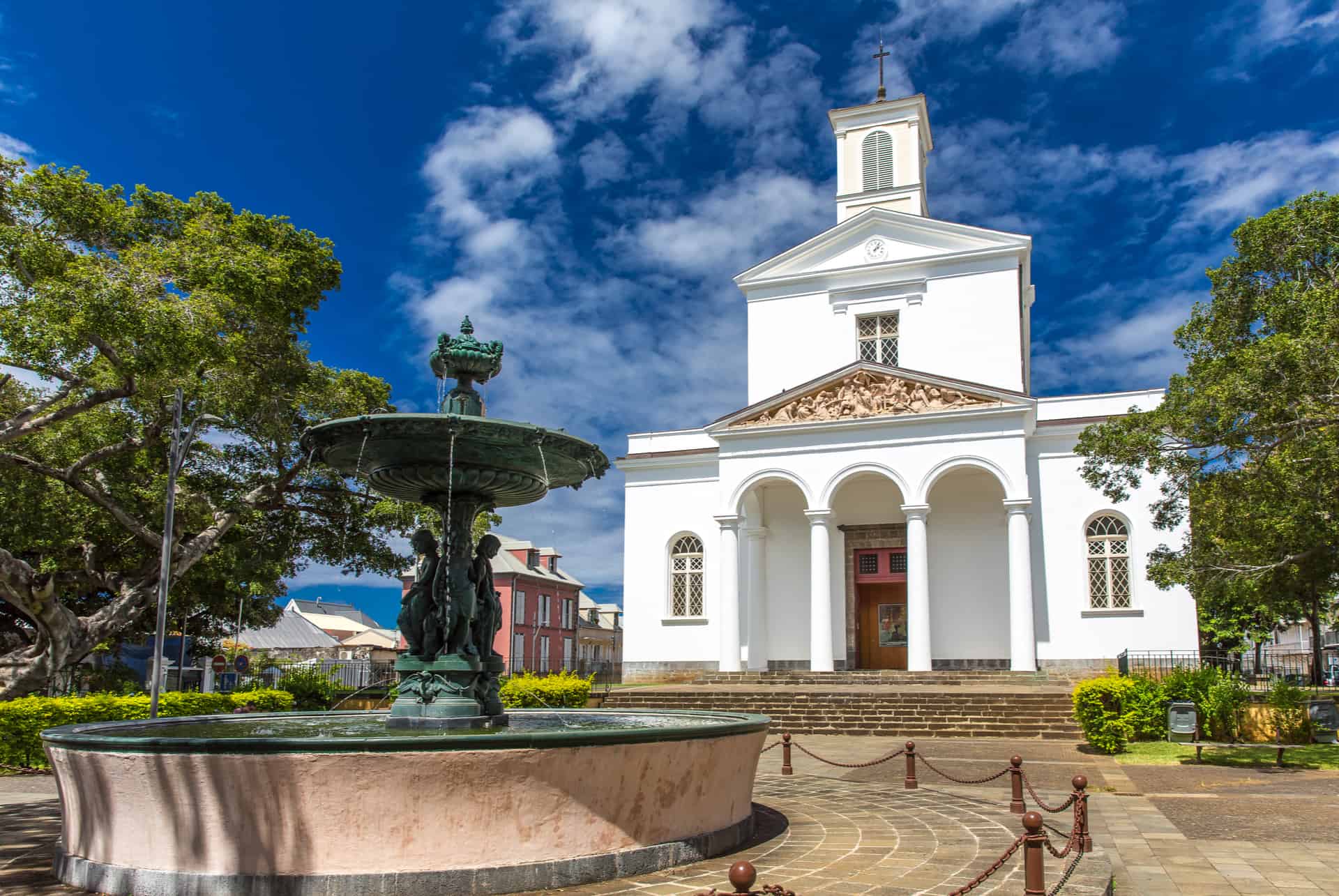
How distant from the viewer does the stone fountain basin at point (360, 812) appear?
5.99 meters

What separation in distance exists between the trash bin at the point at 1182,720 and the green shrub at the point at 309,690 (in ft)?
58.2

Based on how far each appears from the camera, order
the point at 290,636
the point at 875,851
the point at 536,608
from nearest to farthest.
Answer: the point at 875,851
the point at 290,636
the point at 536,608

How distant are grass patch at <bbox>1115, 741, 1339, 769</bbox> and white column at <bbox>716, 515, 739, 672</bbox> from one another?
11146 millimetres

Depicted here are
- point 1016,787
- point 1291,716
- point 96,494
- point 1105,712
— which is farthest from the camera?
point 96,494

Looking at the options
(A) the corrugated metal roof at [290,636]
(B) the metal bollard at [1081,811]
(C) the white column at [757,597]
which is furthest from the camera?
(A) the corrugated metal roof at [290,636]

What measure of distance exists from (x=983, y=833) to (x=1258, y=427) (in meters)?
10.2

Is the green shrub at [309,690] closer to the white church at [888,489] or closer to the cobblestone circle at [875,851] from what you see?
the white church at [888,489]

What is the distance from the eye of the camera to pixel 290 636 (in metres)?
60.1

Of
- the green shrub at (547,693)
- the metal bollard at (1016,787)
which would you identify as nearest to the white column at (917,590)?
the green shrub at (547,693)

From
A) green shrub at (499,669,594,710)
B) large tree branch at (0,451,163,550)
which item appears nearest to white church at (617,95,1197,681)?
green shrub at (499,669,594,710)

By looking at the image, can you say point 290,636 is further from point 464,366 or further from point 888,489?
point 464,366

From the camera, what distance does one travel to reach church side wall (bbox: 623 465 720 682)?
29.7 meters

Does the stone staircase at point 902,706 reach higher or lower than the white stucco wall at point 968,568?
lower

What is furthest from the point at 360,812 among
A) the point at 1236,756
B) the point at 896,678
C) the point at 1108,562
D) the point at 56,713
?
the point at 1108,562
